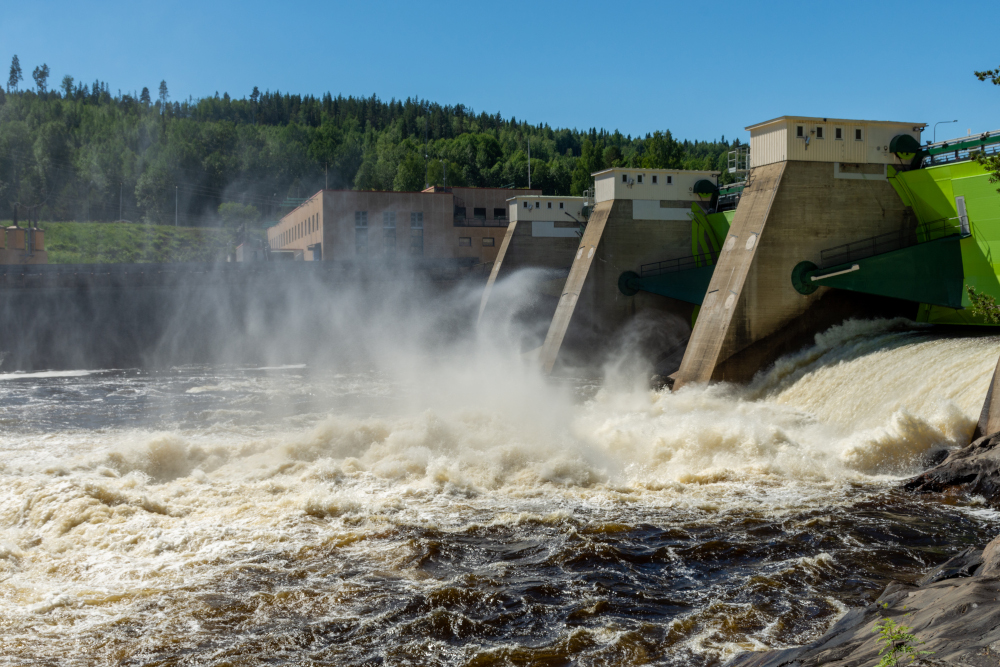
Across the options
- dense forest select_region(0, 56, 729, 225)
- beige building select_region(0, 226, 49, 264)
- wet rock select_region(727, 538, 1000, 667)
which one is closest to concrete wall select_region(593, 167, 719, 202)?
wet rock select_region(727, 538, 1000, 667)

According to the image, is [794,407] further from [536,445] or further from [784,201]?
[536,445]

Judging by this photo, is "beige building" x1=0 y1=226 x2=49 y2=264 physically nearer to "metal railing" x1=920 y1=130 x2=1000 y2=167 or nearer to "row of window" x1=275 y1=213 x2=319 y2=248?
"row of window" x1=275 y1=213 x2=319 y2=248

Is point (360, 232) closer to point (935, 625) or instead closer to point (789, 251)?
point (789, 251)

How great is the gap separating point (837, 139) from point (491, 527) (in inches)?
664

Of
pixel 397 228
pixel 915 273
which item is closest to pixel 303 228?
pixel 397 228

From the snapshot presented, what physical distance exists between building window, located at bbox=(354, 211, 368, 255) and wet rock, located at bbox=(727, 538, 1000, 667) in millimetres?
48160

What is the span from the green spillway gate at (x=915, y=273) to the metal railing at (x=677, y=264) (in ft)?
31.2

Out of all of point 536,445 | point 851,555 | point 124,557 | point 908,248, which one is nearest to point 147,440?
point 124,557

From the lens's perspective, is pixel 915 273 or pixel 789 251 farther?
pixel 789 251

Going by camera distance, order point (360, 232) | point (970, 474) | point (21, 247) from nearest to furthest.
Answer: point (970, 474) < point (360, 232) < point (21, 247)

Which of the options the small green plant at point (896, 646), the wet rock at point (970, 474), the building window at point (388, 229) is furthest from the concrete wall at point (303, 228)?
the small green plant at point (896, 646)

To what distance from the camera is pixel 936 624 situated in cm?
592

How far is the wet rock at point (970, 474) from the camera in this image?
1291 centimetres

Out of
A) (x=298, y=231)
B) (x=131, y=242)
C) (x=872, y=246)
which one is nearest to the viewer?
(x=872, y=246)
